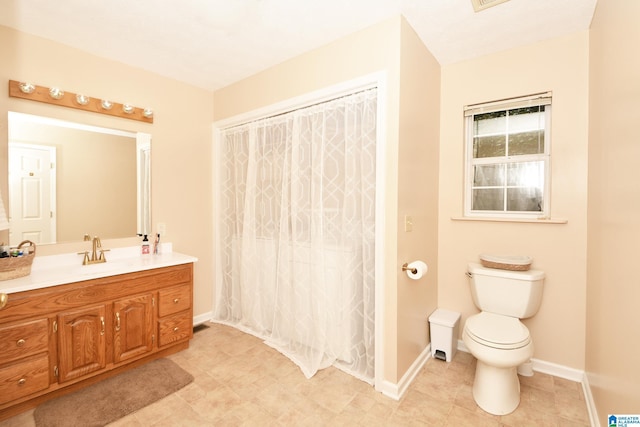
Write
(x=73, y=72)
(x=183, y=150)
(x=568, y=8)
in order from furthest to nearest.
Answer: (x=183, y=150) → (x=73, y=72) → (x=568, y=8)

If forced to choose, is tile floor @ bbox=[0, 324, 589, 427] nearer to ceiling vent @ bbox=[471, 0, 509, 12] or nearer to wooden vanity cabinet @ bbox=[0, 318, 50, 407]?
wooden vanity cabinet @ bbox=[0, 318, 50, 407]

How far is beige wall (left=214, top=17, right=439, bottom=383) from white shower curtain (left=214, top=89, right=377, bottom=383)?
0.16 metres

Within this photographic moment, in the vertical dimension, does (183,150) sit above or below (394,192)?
above

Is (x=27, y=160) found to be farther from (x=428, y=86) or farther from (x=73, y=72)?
(x=428, y=86)

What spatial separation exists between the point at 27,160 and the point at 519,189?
12.5 ft

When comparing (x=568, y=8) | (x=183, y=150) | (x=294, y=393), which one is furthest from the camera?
(x=183, y=150)

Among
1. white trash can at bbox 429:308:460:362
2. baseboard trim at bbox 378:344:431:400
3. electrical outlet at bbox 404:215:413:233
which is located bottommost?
baseboard trim at bbox 378:344:431:400

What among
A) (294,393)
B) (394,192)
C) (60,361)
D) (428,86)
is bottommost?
(294,393)

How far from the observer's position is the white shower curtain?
209cm

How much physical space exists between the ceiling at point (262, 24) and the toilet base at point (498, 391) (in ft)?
7.54

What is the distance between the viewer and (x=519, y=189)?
237 cm

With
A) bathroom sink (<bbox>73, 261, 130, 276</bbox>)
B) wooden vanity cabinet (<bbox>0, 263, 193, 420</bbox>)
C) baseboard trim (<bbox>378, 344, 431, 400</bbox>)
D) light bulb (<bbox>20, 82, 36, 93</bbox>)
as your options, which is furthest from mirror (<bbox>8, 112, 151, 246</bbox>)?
baseboard trim (<bbox>378, 344, 431, 400</bbox>)

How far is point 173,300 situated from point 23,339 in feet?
2.89

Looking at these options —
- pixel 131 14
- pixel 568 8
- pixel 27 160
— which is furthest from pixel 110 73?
pixel 568 8
